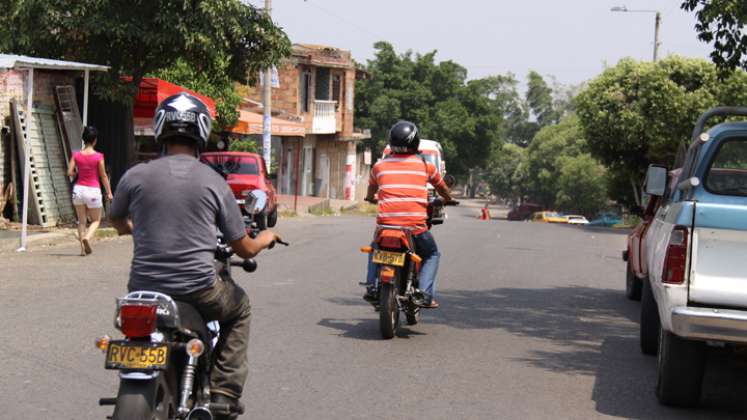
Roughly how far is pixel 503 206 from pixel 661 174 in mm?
113572

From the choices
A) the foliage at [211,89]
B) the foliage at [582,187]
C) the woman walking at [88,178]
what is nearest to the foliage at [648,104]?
the foliage at [211,89]

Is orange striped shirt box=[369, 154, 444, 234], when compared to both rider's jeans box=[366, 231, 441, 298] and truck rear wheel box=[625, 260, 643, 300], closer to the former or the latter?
rider's jeans box=[366, 231, 441, 298]

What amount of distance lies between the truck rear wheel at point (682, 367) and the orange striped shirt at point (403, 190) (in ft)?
10.2

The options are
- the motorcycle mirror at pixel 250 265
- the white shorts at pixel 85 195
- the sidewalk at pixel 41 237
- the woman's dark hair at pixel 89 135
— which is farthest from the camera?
the sidewalk at pixel 41 237

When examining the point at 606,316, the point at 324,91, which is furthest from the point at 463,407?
Result: the point at 324,91

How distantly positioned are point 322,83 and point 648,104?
20495mm

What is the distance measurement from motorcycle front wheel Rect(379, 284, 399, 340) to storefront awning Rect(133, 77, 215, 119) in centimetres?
1513

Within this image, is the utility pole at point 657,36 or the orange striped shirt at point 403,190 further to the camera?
the utility pole at point 657,36

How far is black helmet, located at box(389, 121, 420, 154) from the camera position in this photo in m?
9.62

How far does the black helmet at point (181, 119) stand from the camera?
5008 millimetres

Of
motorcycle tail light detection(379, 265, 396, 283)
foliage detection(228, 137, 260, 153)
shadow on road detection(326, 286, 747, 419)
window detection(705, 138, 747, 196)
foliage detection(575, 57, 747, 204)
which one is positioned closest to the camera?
shadow on road detection(326, 286, 747, 419)

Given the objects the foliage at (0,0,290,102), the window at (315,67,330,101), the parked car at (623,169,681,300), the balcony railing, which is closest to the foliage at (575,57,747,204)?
the balcony railing

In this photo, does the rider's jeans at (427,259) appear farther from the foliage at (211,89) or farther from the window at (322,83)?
the window at (322,83)

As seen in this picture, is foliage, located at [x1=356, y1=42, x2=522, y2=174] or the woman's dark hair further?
foliage, located at [x1=356, y1=42, x2=522, y2=174]
